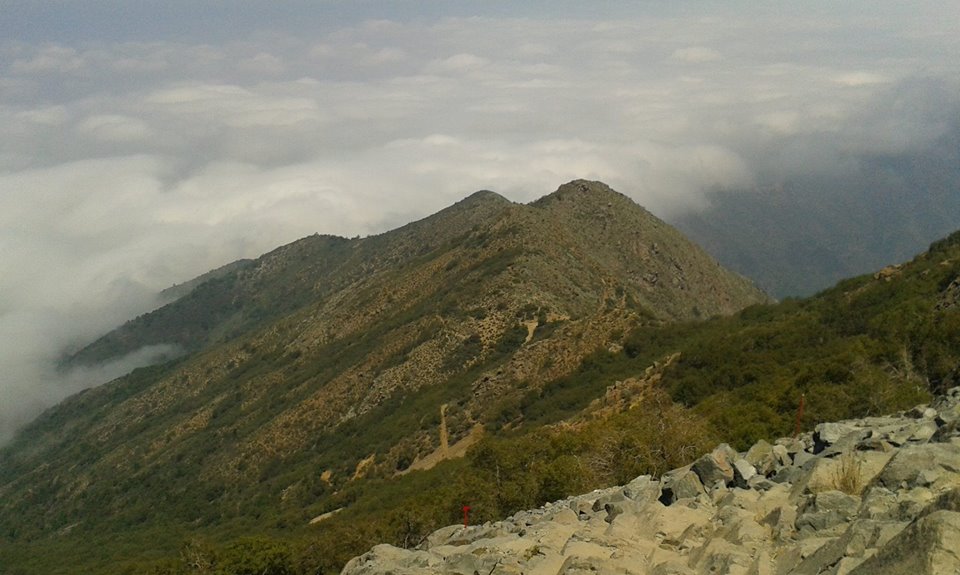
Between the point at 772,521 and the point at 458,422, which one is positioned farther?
the point at 458,422

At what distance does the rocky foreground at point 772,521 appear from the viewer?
1574 centimetres

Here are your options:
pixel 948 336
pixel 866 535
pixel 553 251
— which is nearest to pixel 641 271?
pixel 553 251

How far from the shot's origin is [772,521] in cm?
2128

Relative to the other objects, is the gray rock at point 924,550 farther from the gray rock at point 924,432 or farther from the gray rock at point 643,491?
the gray rock at point 643,491

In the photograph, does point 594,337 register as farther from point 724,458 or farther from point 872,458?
point 872,458

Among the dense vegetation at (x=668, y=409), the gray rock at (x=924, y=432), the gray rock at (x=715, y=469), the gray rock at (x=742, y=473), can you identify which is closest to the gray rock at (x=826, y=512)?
the gray rock at (x=924, y=432)

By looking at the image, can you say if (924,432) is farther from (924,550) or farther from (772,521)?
(924,550)

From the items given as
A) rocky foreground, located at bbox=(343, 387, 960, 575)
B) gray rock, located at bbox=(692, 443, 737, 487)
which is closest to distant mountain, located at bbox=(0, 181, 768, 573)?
gray rock, located at bbox=(692, 443, 737, 487)

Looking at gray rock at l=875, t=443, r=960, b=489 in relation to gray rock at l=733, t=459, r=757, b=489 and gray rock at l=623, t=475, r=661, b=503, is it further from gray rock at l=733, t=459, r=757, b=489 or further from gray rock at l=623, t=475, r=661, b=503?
gray rock at l=623, t=475, r=661, b=503

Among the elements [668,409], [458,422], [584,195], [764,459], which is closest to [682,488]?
[764,459]

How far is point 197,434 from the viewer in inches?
6890

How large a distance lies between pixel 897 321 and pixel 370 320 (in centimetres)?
12078

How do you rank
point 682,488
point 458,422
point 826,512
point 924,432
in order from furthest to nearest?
point 458,422 → point 682,488 → point 924,432 → point 826,512

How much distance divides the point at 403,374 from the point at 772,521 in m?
111
